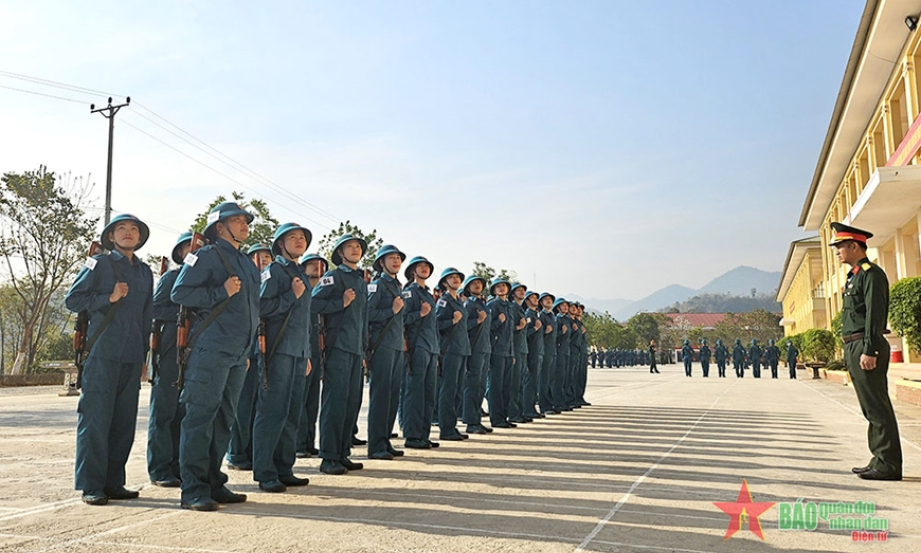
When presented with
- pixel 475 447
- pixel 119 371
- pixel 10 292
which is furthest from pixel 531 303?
pixel 10 292

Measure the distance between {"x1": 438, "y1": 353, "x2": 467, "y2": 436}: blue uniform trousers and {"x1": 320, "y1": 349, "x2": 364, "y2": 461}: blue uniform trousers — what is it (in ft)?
7.53

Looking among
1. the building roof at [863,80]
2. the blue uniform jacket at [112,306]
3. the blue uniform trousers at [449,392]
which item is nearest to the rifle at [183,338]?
the blue uniform jacket at [112,306]

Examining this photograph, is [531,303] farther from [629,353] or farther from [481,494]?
[629,353]

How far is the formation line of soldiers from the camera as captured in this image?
16.2 ft

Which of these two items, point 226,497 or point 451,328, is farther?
point 451,328

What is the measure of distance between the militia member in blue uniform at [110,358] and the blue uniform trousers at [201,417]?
0.70 meters

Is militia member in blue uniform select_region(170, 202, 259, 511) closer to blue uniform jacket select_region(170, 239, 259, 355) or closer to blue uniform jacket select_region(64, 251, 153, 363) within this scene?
blue uniform jacket select_region(170, 239, 259, 355)

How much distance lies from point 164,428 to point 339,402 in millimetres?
1464

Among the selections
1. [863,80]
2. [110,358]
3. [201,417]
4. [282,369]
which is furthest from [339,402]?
[863,80]

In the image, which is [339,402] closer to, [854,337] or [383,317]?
[383,317]

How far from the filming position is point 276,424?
5.54 metres

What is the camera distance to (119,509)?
15.5 ft

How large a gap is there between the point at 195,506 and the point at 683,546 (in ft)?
9.95

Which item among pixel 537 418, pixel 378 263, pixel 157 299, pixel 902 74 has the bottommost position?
pixel 537 418
